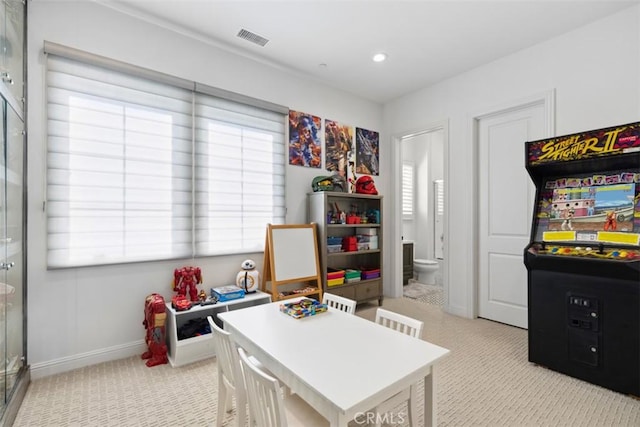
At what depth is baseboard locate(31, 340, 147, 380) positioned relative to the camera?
225 centimetres

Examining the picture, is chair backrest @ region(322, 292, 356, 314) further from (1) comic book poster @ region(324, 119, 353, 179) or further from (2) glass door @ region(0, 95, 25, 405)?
(1) comic book poster @ region(324, 119, 353, 179)

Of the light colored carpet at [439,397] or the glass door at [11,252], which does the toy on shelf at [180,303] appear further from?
the glass door at [11,252]

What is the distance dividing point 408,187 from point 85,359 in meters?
5.68

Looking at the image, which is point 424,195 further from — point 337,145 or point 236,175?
point 236,175

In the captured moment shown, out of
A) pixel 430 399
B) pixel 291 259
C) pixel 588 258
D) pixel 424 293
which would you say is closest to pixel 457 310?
pixel 424 293

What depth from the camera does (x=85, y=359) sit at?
2.42 metres

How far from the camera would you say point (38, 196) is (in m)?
2.25

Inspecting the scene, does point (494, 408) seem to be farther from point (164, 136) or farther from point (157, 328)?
point (164, 136)

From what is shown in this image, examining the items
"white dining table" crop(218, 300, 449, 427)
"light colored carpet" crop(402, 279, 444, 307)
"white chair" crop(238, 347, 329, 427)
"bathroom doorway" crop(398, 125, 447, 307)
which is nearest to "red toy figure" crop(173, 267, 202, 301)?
"white dining table" crop(218, 300, 449, 427)

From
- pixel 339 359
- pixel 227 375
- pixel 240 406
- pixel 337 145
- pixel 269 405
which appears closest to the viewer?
pixel 269 405

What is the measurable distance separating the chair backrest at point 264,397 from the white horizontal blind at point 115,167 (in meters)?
2.01

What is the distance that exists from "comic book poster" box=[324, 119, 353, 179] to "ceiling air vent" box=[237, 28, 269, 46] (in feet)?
4.08

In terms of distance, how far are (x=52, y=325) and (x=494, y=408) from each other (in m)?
3.26

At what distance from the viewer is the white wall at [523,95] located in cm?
258
